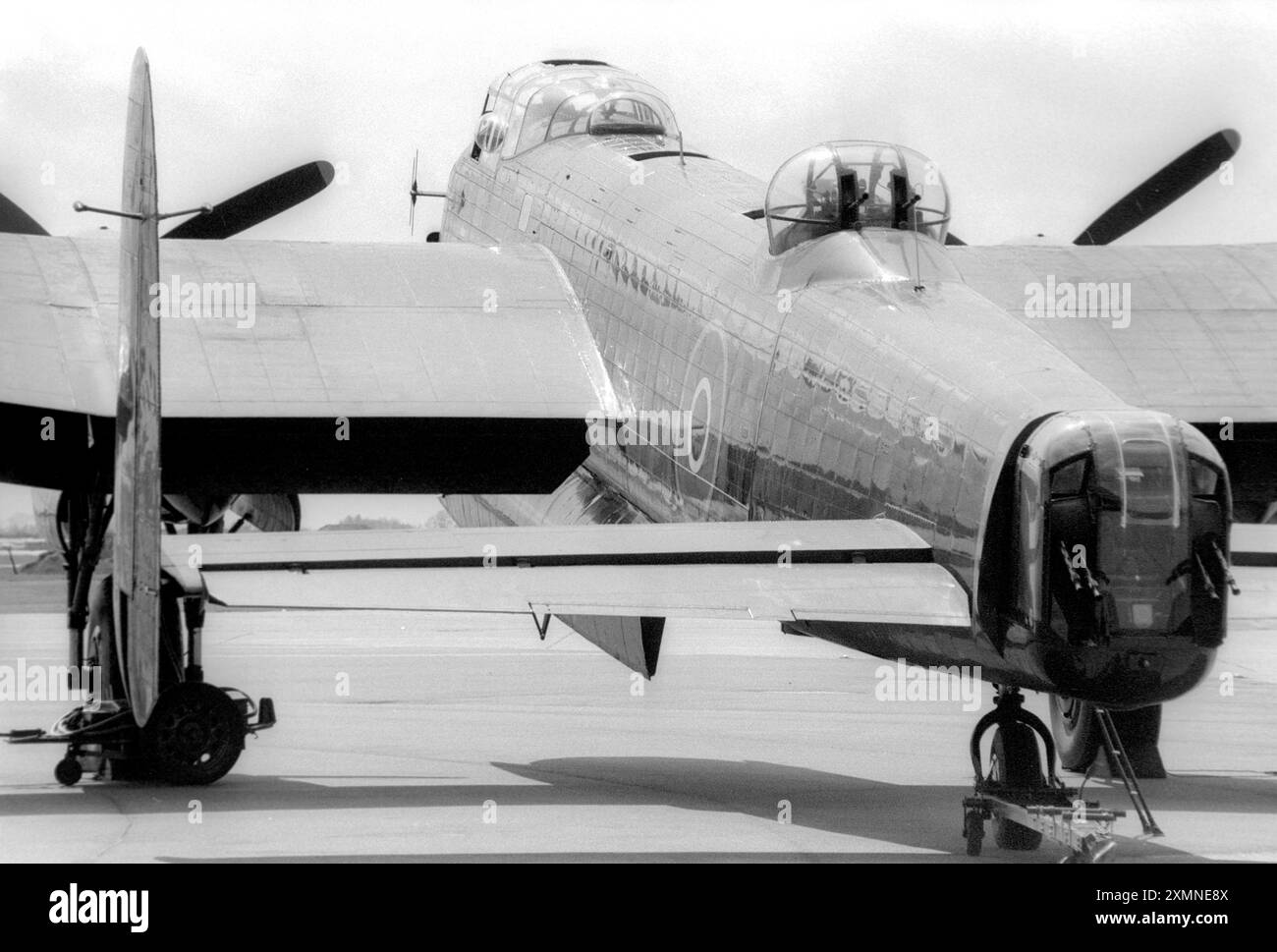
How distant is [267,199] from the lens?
22.4m

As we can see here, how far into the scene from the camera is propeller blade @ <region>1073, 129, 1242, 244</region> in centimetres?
2297

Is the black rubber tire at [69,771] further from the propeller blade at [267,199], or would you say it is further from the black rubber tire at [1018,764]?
the propeller blade at [267,199]

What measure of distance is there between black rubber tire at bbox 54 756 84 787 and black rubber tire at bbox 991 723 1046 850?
25.5 ft

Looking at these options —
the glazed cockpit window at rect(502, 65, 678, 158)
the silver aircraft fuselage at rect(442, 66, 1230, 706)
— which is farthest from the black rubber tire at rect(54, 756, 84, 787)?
the glazed cockpit window at rect(502, 65, 678, 158)

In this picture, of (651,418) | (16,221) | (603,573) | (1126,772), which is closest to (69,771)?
(651,418)

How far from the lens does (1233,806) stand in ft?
50.3

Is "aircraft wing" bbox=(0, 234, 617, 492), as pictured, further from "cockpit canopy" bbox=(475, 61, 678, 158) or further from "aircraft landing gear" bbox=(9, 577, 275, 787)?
"cockpit canopy" bbox=(475, 61, 678, 158)

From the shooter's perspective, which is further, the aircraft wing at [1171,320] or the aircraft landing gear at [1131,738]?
the aircraft wing at [1171,320]

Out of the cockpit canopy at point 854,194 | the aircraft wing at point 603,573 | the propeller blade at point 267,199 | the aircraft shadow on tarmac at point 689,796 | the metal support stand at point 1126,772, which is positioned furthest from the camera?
the propeller blade at point 267,199

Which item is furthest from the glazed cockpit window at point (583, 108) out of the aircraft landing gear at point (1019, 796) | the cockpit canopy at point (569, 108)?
the aircraft landing gear at point (1019, 796)

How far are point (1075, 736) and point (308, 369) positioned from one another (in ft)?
26.7

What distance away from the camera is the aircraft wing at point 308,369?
16828 millimetres

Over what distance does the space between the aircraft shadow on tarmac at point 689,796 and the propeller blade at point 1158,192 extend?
7.98 m
